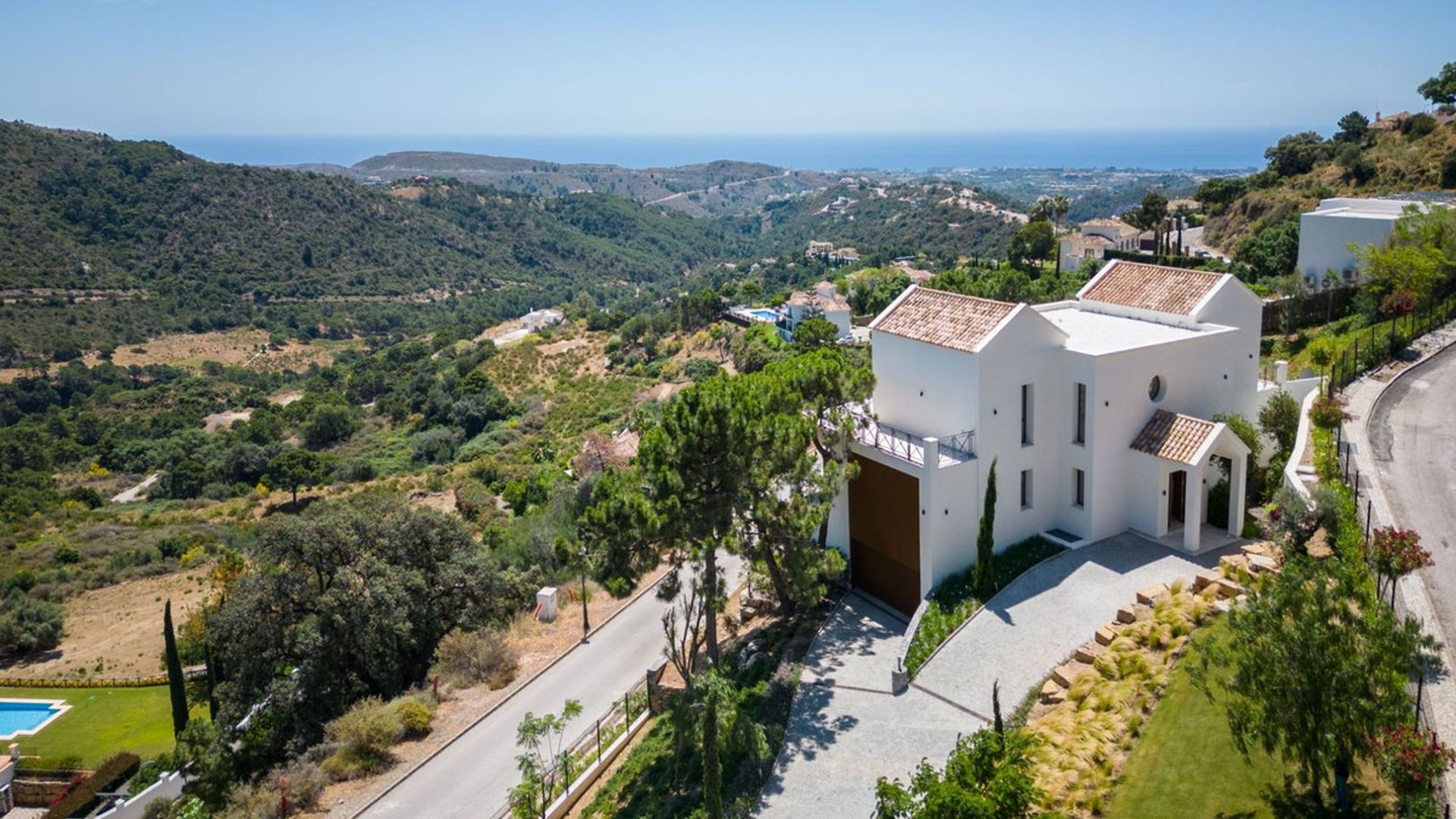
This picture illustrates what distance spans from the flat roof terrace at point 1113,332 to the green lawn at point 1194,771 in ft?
29.7

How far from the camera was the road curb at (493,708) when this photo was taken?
18438mm

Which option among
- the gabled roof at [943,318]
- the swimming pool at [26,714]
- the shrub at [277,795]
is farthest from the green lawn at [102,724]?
the gabled roof at [943,318]

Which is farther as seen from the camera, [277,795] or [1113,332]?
[1113,332]

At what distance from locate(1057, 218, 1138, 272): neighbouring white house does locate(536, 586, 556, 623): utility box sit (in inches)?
2031

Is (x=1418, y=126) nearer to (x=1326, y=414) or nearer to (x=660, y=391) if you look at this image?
(x=660, y=391)

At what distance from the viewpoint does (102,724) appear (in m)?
28.3

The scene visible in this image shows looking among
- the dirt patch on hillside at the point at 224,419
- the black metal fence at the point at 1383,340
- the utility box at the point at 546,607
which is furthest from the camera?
the dirt patch on hillside at the point at 224,419

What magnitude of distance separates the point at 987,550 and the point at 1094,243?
6206cm

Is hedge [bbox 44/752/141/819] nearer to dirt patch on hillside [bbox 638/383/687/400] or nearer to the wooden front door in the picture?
the wooden front door

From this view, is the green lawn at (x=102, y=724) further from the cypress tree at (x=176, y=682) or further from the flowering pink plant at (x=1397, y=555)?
the flowering pink plant at (x=1397, y=555)

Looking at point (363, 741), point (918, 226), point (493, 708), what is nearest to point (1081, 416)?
point (493, 708)

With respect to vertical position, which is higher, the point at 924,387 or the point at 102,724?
the point at 924,387

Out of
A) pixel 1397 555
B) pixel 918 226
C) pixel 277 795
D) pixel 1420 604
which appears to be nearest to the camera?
pixel 1397 555

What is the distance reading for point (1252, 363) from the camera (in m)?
23.3
